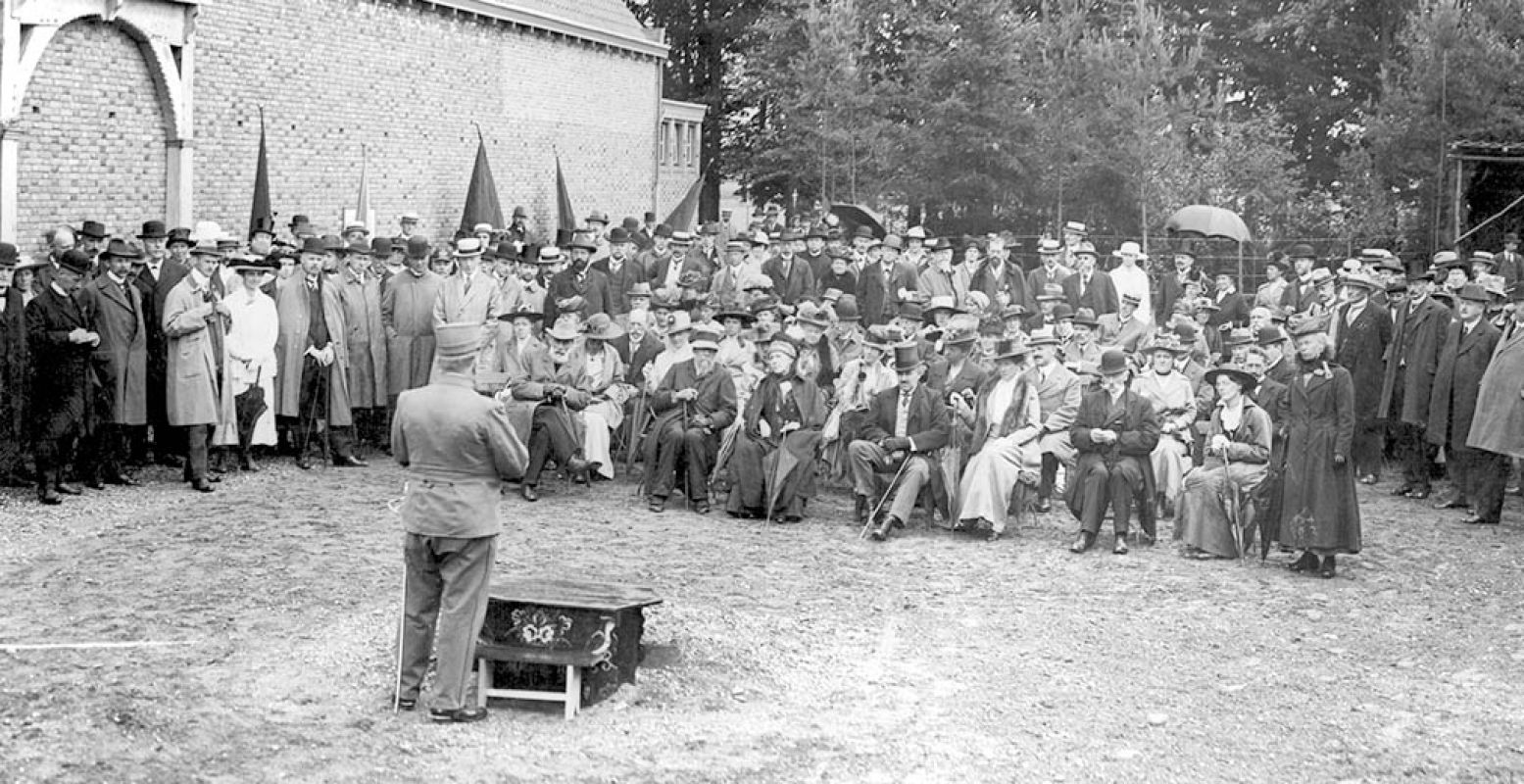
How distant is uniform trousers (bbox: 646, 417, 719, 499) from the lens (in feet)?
42.9

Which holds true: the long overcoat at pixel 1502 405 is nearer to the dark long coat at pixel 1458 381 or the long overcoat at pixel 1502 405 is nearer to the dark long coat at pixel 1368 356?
the dark long coat at pixel 1458 381

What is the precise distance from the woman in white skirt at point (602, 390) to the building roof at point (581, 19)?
42.0 ft

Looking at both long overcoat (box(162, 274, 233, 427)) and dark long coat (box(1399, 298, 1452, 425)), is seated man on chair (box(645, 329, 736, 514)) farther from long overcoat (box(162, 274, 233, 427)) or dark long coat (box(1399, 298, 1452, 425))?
dark long coat (box(1399, 298, 1452, 425))

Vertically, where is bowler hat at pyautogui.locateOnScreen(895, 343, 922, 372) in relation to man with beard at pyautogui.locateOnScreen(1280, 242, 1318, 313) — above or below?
below

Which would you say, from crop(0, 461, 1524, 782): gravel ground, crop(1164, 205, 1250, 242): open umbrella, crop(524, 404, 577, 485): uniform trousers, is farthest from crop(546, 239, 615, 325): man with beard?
crop(1164, 205, 1250, 242): open umbrella

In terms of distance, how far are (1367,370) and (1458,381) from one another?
→ 1420 millimetres

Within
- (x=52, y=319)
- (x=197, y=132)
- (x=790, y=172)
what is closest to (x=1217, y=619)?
(x=52, y=319)

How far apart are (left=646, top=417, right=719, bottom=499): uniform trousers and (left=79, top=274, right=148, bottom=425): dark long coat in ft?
13.0

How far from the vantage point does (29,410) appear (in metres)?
12.1

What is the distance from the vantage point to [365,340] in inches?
585

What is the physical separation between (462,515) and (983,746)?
2.48m

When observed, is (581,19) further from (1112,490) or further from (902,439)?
(1112,490)

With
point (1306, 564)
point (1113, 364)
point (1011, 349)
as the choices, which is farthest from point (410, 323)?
point (1306, 564)

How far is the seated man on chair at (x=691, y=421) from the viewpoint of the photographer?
43.0 ft
